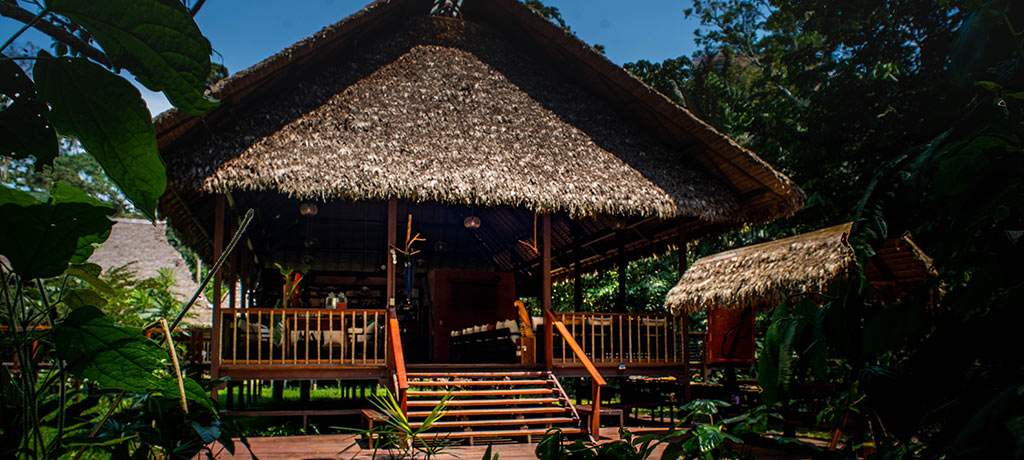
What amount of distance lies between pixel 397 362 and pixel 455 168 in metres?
2.28

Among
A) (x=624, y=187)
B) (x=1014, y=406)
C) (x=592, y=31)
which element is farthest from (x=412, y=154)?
(x=592, y=31)

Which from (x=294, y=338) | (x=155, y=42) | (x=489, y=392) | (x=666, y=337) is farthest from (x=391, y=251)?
(x=155, y=42)

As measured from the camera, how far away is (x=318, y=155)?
7203 mm

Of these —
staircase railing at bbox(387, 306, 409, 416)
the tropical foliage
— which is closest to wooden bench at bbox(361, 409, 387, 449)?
staircase railing at bbox(387, 306, 409, 416)

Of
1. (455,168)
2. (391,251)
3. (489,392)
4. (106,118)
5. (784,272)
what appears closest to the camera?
(106,118)

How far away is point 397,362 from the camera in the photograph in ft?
20.9

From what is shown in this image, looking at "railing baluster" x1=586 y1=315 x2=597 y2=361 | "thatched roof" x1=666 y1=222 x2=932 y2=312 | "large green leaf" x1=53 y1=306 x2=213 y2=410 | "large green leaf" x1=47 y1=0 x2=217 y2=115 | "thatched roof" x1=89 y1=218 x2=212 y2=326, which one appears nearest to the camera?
"large green leaf" x1=47 y1=0 x2=217 y2=115

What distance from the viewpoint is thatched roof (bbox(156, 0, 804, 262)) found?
705 cm

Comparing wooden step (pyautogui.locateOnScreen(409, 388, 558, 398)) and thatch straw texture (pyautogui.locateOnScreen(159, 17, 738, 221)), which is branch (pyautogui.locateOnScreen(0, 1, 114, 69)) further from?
thatch straw texture (pyautogui.locateOnScreen(159, 17, 738, 221))

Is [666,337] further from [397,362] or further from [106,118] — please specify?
[106,118]

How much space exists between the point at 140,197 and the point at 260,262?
42.3 feet

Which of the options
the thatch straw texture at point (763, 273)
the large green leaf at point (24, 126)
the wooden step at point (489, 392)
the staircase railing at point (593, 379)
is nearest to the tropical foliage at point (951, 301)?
the large green leaf at point (24, 126)

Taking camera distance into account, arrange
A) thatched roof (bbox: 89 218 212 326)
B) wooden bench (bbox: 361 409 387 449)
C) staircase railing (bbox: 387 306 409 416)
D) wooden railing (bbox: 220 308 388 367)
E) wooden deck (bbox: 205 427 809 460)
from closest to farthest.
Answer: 1. wooden deck (bbox: 205 427 809 460)
2. wooden bench (bbox: 361 409 387 449)
3. staircase railing (bbox: 387 306 409 416)
4. wooden railing (bbox: 220 308 388 367)
5. thatched roof (bbox: 89 218 212 326)

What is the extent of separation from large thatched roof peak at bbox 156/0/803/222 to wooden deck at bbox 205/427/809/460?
2.48m
